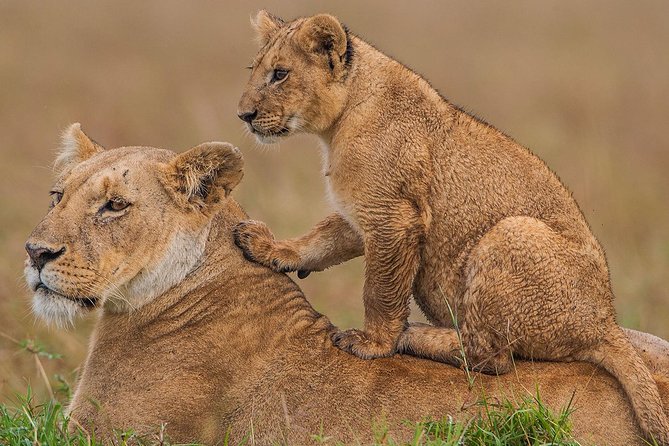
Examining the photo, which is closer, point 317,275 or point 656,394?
point 656,394

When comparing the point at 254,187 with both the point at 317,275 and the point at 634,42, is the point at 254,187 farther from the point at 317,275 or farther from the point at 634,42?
the point at 634,42

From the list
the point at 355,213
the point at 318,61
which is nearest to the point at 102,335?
the point at 355,213

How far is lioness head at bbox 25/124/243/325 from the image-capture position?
583cm

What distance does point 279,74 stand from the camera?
711 centimetres

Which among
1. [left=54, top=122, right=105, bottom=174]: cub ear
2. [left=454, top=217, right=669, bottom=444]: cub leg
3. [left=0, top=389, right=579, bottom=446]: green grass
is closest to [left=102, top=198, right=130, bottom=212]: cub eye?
[left=54, top=122, right=105, bottom=174]: cub ear

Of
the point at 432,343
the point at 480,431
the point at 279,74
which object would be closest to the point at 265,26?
the point at 279,74

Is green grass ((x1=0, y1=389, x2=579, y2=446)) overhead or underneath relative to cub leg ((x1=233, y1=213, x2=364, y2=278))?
underneath

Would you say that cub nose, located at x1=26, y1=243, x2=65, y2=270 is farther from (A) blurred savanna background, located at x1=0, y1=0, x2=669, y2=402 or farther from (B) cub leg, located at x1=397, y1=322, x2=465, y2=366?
(A) blurred savanna background, located at x1=0, y1=0, x2=669, y2=402

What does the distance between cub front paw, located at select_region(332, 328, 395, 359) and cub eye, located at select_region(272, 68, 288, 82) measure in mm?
1665

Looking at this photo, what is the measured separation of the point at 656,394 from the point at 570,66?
568 inches

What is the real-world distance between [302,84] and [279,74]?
169 millimetres

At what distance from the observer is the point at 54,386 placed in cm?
854

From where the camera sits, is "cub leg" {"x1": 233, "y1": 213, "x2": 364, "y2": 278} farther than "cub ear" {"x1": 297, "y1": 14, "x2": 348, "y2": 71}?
No

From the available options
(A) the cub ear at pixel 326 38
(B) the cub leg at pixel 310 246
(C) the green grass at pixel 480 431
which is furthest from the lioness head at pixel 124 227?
(A) the cub ear at pixel 326 38
